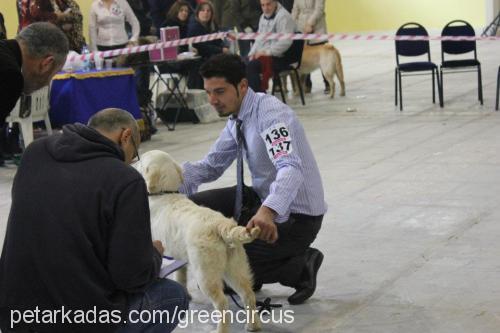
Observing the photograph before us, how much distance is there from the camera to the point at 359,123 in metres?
9.72

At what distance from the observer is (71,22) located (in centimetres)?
947

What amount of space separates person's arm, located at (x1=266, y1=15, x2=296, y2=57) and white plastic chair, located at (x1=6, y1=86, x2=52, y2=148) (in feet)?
11.6

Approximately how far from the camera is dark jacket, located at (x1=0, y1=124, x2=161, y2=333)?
270 centimetres

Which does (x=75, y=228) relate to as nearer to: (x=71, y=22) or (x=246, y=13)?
(x=71, y=22)

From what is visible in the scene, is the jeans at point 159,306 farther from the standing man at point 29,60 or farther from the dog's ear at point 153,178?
the dog's ear at point 153,178

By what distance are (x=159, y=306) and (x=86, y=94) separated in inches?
239

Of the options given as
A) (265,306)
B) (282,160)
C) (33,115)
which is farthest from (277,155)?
(33,115)

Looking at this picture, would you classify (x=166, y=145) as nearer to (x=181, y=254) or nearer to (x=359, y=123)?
(x=359, y=123)

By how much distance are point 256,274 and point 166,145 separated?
5.00 metres

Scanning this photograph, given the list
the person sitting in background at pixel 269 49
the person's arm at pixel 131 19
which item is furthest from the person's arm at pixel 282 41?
the person's arm at pixel 131 19

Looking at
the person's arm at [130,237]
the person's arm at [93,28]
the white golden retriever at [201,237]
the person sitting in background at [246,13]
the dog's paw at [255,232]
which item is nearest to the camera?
the person's arm at [130,237]

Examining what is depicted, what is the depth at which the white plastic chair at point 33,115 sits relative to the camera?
8156mm

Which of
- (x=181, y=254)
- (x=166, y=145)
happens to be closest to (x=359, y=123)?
(x=166, y=145)

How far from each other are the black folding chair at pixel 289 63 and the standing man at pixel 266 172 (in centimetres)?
696
